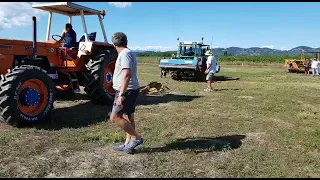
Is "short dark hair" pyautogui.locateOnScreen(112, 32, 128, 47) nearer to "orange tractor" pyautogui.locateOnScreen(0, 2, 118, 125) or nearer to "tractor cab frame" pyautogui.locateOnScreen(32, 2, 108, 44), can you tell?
"orange tractor" pyautogui.locateOnScreen(0, 2, 118, 125)

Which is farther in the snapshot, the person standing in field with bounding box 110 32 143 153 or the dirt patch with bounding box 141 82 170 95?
the dirt patch with bounding box 141 82 170 95

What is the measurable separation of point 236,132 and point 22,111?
3.97 m

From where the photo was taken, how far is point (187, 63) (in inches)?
712

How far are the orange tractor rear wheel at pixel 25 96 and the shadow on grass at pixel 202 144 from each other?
8.01 ft

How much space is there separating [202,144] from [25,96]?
11.0 feet

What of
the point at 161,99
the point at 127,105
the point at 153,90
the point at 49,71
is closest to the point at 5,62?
the point at 49,71

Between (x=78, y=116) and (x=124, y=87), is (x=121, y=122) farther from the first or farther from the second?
(x=78, y=116)

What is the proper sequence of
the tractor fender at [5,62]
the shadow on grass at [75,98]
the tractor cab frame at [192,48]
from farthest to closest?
the tractor cab frame at [192,48]
the shadow on grass at [75,98]
the tractor fender at [5,62]

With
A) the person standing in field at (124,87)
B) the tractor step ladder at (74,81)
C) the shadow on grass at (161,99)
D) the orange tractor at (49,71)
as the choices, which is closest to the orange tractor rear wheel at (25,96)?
the orange tractor at (49,71)

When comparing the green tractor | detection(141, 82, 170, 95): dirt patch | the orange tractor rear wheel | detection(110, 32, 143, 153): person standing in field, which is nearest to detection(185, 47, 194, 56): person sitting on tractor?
the green tractor

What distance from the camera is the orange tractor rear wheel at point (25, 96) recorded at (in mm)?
6180

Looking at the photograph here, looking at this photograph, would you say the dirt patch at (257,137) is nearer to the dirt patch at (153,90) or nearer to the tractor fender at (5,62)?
the tractor fender at (5,62)

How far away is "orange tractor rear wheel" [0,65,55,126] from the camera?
6.18 metres

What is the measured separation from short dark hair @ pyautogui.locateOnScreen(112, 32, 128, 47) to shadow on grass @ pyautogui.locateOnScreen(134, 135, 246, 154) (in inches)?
62.7
